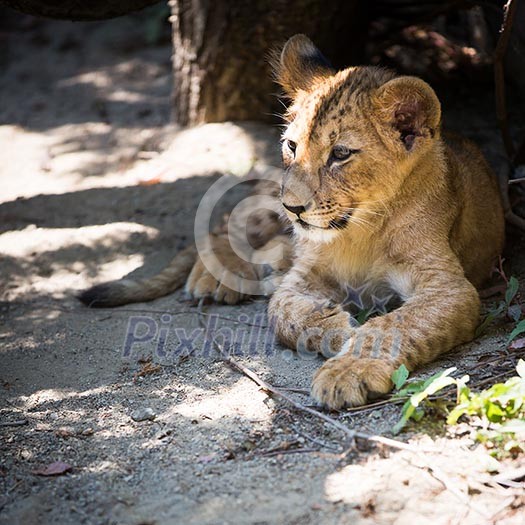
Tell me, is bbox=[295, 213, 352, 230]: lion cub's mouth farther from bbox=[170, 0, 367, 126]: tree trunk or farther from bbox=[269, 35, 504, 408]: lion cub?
bbox=[170, 0, 367, 126]: tree trunk

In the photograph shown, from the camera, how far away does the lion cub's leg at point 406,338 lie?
312cm

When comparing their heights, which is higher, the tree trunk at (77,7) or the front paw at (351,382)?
the tree trunk at (77,7)

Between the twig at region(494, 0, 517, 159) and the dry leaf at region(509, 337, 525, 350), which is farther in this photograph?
the twig at region(494, 0, 517, 159)

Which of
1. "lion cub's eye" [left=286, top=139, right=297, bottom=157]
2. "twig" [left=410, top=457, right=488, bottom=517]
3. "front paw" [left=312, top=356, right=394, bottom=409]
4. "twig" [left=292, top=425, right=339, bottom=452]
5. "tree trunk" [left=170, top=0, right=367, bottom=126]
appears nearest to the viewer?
"twig" [left=410, top=457, right=488, bottom=517]

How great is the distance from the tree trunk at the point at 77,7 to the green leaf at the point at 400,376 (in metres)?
2.92

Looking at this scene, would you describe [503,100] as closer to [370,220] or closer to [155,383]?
[370,220]

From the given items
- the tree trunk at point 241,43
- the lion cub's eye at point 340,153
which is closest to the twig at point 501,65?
the tree trunk at point 241,43

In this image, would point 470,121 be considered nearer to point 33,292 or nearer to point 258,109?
point 258,109

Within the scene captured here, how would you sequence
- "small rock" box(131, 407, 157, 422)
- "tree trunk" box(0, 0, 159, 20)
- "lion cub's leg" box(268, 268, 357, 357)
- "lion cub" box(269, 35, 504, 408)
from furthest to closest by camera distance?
1. "tree trunk" box(0, 0, 159, 20)
2. "lion cub's leg" box(268, 268, 357, 357)
3. "lion cub" box(269, 35, 504, 408)
4. "small rock" box(131, 407, 157, 422)

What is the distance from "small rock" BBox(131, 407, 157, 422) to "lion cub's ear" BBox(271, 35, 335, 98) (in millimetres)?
1981

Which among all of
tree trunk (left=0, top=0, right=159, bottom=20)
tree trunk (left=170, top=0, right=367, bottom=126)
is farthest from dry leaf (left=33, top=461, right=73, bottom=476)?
tree trunk (left=170, top=0, right=367, bottom=126)

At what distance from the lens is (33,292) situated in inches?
192

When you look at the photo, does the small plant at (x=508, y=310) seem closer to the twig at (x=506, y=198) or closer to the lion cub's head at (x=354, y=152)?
the lion cub's head at (x=354, y=152)

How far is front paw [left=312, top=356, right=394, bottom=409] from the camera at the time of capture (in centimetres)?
308
